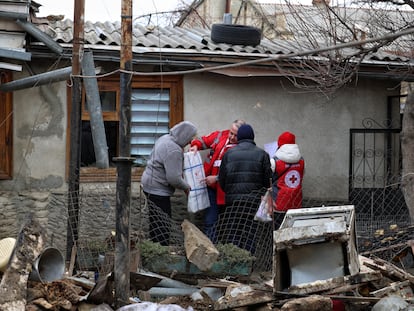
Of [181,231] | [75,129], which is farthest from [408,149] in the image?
[75,129]

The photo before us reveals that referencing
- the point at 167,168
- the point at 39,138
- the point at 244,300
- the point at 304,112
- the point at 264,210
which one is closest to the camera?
the point at 244,300

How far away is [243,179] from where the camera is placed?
10.9 m

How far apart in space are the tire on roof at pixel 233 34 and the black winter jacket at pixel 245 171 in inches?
91.9

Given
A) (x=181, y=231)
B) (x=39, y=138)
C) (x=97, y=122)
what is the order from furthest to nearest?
(x=39, y=138) < (x=181, y=231) < (x=97, y=122)

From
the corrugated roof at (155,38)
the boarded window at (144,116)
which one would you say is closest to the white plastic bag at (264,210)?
the boarded window at (144,116)

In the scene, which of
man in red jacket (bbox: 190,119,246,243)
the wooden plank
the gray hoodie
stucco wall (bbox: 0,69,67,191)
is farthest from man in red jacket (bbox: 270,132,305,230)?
the wooden plank

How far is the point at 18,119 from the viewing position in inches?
463

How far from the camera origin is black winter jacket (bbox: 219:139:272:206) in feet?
35.6

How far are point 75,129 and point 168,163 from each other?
4.31 feet

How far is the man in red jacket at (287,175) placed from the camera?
1141 cm

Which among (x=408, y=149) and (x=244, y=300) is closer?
(x=244, y=300)

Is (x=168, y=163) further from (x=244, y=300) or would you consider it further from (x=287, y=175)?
(x=244, y=300)

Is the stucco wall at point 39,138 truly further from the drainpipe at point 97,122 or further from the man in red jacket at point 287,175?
the man in red jacket at point 287,175

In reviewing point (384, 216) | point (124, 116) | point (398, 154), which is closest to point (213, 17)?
point (398, 154)
